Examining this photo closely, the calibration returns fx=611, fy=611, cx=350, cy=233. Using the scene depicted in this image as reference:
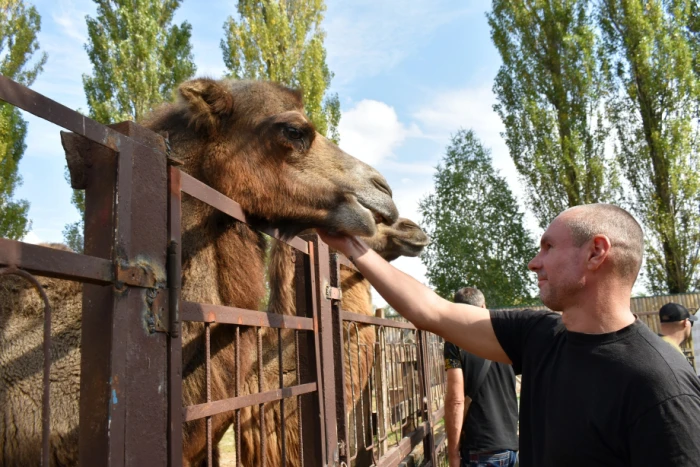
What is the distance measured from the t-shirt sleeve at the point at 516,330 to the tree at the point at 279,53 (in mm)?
17913

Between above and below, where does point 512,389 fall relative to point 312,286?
below

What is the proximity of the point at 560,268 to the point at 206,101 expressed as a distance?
2.00m

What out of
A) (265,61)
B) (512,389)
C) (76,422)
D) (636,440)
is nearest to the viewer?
(636,440)

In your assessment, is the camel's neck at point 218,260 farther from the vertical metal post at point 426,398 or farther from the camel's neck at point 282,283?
the vertical metal post at point 426,398

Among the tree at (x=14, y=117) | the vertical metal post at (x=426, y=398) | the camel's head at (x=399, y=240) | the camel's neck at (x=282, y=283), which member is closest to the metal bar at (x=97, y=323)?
the camel's neck at (x=282, y=283)

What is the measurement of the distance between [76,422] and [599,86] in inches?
985

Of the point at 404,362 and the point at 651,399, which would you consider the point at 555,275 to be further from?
the point at 404,362

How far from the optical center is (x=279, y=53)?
69.6 ft

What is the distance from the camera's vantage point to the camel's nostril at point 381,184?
3494 mm

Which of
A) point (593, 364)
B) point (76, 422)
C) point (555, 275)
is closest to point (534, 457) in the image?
point (593, 364)

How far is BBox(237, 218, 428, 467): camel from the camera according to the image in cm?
394

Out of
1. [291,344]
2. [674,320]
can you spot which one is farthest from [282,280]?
[674,320]

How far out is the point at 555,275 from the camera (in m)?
2.47

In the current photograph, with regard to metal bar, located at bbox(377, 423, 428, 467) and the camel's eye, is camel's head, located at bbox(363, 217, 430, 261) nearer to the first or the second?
metal bar, located at bbox(377, 423, 428, 467)
